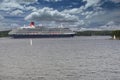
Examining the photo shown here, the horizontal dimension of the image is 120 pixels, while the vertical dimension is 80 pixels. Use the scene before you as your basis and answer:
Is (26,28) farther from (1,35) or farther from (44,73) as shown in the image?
(44,73)

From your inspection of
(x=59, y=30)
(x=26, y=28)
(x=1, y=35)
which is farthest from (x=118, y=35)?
(x=1, y=35)

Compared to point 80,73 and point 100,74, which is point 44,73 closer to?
point 80,73

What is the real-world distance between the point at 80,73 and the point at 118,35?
259 feet

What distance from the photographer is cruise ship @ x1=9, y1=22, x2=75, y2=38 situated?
11212 cm

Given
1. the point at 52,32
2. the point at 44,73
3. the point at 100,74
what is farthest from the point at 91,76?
the point at 52,32

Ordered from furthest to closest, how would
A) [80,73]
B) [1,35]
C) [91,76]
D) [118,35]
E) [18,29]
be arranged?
[1,35], [18,29], [118,35], [80,73], [91,76]

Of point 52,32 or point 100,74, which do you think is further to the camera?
point 52,32

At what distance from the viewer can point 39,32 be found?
113750 mm

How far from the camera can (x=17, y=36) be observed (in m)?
114

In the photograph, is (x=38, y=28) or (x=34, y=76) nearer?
(x=34, y=76)

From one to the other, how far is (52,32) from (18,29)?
11861 millimetres

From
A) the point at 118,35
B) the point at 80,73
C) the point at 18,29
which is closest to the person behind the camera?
the point at 80,73

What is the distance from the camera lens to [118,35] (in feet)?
309

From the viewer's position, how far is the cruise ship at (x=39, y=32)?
11212cm
